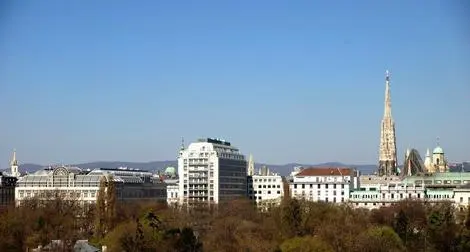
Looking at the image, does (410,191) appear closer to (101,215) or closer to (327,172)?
(327,172)

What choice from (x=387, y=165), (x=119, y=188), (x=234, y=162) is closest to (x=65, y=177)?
(x=119, y=188)

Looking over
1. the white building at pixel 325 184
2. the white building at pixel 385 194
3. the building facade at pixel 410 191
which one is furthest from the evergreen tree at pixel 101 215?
the white building at pixel 385 194

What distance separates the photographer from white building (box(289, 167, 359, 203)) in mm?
108500

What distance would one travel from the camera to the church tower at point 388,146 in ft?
413

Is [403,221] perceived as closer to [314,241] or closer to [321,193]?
[314,241]

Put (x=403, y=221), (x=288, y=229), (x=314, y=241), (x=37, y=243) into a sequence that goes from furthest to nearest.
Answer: (x=403, y=221), (x=288, y=229), (x=37, y=243), (x=314, y=241)

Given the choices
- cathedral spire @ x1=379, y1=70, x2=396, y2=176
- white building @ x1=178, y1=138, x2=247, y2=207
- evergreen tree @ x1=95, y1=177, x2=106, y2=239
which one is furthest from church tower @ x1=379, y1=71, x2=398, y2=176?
evergreen tree @ x1=95, y1=177, x2=106, y2=239

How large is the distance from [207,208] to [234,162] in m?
22.6

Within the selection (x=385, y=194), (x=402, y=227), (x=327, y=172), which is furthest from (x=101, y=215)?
(x=327, y=172)

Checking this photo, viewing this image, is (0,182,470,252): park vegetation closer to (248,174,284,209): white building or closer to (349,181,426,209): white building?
(349,181,426,209): white building

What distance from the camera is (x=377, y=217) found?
76.5 m

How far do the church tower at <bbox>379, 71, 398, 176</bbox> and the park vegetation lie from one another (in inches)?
1827

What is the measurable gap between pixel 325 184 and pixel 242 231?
5245cm

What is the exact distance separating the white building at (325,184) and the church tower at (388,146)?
→ 14699 millimetres
